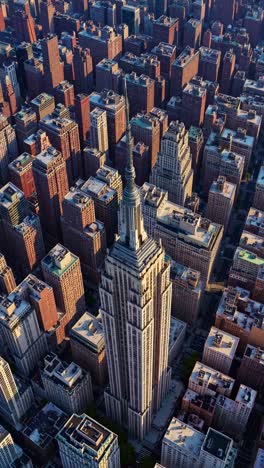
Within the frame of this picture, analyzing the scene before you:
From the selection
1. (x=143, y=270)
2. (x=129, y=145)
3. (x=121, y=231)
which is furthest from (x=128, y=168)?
(x=143, y=270)

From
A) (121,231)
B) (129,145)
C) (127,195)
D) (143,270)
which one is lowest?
(143,270)

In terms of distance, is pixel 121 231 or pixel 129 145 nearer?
pixel 129 145

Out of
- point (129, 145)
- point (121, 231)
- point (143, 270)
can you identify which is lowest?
point (143, 270)

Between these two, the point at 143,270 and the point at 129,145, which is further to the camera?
the point at 143,270

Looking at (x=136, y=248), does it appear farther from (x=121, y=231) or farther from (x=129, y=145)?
(x=129, y=145)

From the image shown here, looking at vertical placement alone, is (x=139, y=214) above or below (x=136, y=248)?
above

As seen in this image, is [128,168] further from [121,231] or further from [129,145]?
[121,231]

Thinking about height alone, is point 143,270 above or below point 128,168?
below

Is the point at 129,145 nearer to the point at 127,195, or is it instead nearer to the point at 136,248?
the point at 127,195

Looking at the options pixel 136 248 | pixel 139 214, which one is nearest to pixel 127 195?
pixel 139 214
